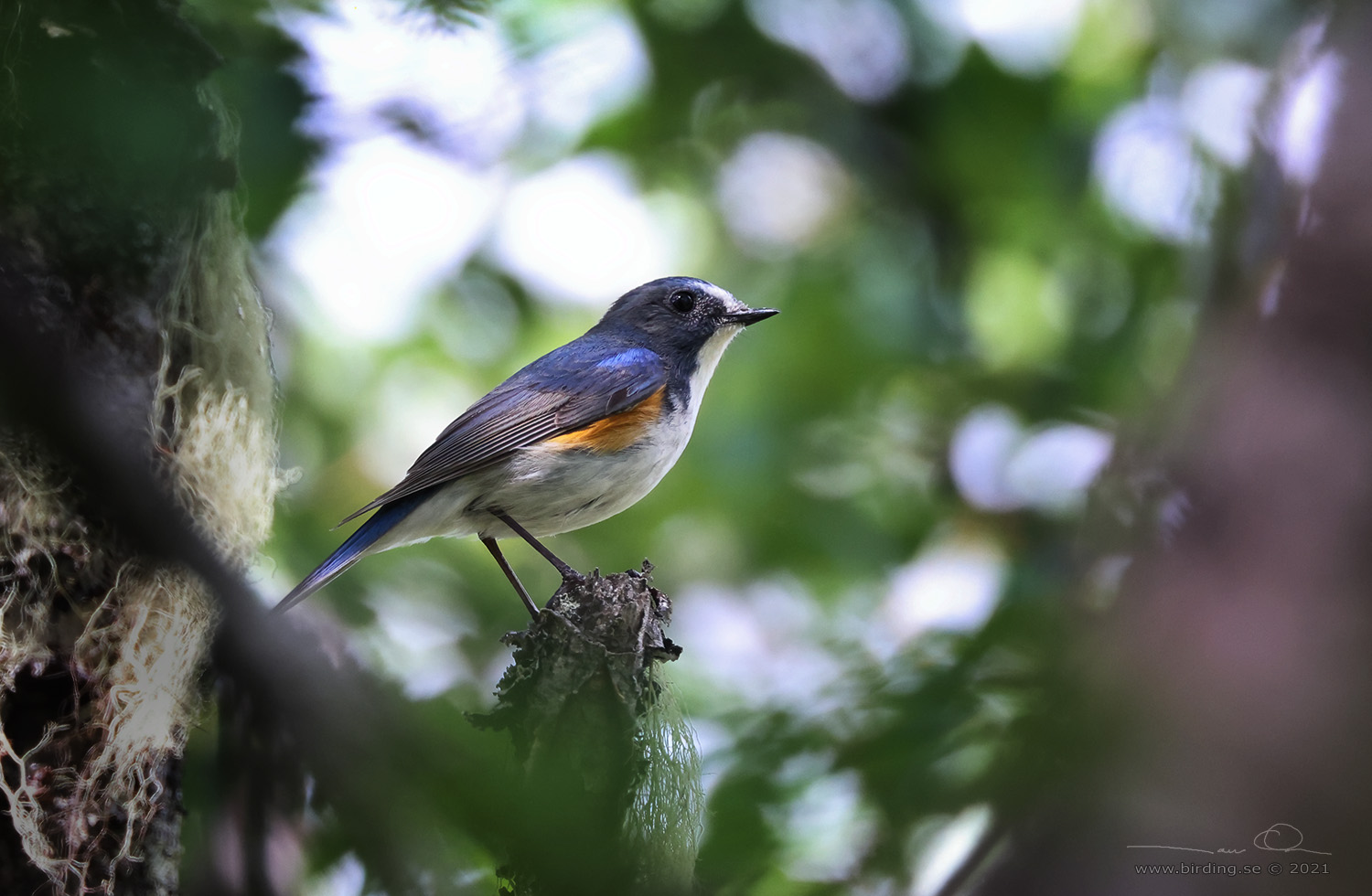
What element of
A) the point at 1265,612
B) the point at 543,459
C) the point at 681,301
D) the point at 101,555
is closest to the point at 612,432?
the point at 543,459

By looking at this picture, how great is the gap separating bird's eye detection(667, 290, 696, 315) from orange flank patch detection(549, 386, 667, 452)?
101 centimetres

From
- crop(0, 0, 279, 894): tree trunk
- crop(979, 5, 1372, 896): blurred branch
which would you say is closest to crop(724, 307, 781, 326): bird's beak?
crop(979, 5, 1372, 896): blurred branch

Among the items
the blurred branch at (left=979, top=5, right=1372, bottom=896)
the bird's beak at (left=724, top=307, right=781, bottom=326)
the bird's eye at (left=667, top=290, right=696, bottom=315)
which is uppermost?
the blurred branch at (left=979, top=5, right=1372, bottom=896)

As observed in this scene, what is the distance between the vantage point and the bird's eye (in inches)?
206

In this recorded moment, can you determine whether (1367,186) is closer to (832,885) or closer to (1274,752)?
(1274,752)

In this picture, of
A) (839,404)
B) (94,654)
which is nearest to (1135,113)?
(839,404)

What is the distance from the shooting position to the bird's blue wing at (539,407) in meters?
4.16

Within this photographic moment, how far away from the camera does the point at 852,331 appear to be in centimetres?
620

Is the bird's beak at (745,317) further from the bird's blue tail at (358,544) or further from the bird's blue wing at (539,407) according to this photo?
the bird's blue tail at (358,544)

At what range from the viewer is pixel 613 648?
8.90ft

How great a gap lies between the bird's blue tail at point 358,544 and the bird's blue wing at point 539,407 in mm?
70

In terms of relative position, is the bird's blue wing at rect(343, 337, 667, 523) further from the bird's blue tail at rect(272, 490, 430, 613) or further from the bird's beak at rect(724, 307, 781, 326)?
the bird's beak at rect(724, 307, 781, 326)

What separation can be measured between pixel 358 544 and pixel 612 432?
1.10 m

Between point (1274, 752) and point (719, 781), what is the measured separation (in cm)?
155
